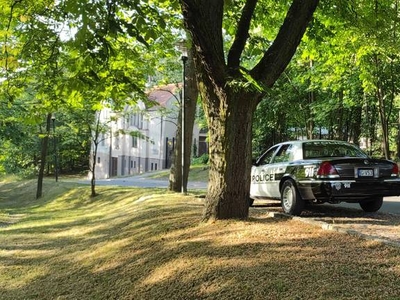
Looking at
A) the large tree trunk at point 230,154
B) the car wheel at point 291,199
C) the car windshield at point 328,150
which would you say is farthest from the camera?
the car windshield at point 328,150

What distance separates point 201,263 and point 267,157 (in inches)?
214

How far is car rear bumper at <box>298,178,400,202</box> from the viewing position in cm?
862

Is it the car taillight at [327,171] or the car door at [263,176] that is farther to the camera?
the car door at [263,176]

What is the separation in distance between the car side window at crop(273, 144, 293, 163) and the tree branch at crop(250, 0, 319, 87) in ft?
8.25

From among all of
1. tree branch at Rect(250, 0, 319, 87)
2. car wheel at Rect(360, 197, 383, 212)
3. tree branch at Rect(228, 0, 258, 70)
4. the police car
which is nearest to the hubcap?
the police car

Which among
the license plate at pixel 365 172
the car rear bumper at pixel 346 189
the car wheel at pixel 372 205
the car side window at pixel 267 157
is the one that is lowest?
the car wheel at pixel 372 205

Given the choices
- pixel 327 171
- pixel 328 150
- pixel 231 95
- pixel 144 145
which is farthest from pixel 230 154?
pixel 144 145

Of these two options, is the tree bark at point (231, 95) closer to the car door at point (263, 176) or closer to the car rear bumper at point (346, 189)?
the car rear bumper at point (346, 189)

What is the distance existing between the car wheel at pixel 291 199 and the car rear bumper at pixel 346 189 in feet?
0.57

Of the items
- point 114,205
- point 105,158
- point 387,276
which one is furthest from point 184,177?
point 105,158

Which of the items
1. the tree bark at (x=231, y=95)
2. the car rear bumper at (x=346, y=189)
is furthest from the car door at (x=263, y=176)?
the tree bark at (x=231, y=95)

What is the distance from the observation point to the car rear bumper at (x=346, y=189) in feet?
28.3

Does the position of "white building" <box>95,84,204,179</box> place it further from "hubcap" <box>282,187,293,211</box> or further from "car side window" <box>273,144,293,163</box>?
"hubcap" <box>282,187,293,211</box>

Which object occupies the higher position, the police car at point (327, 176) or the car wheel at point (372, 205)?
the police car at point (327, 176)
